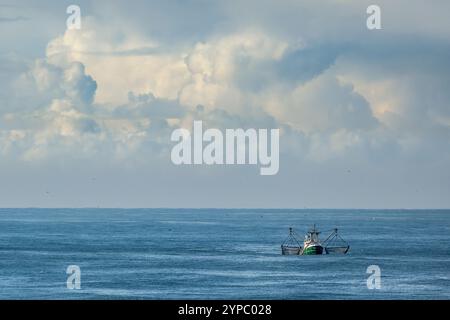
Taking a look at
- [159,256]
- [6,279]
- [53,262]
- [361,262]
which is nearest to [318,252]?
[361,262]

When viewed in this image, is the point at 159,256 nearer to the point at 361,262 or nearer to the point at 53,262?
the point at 53,262

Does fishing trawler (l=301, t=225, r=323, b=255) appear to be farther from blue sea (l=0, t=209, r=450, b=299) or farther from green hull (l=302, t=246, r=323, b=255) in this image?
blue sea (l=0, t=209, r=450, b=299)

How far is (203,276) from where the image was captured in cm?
12412

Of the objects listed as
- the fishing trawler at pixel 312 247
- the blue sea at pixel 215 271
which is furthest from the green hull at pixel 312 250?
the blue sea at pixel 215 271

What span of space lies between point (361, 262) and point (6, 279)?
6447cm

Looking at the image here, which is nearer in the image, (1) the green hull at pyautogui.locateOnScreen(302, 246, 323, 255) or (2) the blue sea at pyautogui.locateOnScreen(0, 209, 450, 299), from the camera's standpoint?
(2) the blue sea at pyautogui.locateOnScreen(0, 209, 450, 299)

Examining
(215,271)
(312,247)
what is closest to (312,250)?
(312,247)

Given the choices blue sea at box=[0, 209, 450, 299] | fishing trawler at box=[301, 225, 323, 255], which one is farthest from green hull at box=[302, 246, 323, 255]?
blue sea at box=[0, 209, 450, 299]

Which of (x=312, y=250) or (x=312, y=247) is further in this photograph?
(x=312, y=250)

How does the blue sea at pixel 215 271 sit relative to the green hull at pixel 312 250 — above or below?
below

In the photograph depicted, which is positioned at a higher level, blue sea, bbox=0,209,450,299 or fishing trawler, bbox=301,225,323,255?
fishing trawler, bbox=301,225,323,255

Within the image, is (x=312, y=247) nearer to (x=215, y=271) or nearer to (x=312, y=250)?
(x=312, y=250)

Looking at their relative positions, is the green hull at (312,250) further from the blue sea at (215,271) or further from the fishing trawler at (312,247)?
the blue sea at (215,271)
